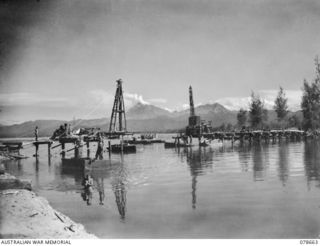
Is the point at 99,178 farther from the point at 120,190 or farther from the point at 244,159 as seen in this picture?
the point at 244,159

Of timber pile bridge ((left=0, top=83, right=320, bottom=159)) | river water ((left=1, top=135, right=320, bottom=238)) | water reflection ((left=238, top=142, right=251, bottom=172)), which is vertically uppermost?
timber pile bridge ((left=0, top=83, right=320, bottom=159))

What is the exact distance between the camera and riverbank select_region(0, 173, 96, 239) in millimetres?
6883

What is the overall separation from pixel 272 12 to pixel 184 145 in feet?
110

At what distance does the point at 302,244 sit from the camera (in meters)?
7.02

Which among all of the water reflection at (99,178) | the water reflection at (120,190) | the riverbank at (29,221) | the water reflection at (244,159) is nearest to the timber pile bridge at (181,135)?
the water reflection at (244,159)

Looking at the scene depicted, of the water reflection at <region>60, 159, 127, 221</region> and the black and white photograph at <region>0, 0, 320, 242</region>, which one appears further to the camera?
the water reflection at <region>60, 159, 127, 221</region>

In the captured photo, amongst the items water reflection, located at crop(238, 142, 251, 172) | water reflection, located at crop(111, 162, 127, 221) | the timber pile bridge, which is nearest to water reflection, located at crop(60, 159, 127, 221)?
water reflection, located at crop(111, 162, 127, 221)

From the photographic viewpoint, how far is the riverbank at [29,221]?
6.88 meters

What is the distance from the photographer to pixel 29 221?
723 centimetres

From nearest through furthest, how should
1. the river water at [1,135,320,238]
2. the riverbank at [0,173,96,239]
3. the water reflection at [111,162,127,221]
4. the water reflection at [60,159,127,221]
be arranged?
the riverbank at [0,173,96,239]
the river water at [1,135,320,238]
the water reflection at [111,162,127,221]
the water reflection at [60,159,127,221]

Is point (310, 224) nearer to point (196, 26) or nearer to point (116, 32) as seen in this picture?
point (196, 26)

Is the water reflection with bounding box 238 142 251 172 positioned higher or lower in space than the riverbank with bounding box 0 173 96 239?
lower

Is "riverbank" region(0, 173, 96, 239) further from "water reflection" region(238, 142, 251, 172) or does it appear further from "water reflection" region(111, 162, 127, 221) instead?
"water reflection" region(238, 142, 251, 172)

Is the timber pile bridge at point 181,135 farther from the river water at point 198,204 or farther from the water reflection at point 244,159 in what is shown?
the river water at point 198,204
